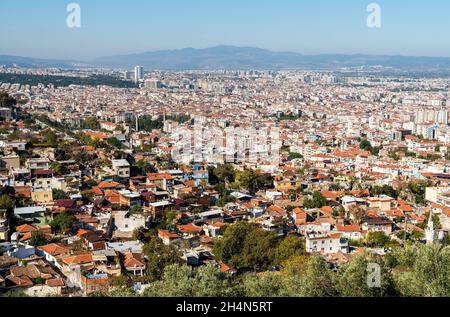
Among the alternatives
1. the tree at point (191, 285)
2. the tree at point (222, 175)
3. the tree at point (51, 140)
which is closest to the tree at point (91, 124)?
the tree at point (51, 140)

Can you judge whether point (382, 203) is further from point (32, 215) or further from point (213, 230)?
point (32, 215)

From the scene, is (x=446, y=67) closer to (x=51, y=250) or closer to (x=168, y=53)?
(x=168, y=53)

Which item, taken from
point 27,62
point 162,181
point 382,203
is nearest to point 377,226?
point 382,203

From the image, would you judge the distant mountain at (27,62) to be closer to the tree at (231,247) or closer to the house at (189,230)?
the house at (189,230)

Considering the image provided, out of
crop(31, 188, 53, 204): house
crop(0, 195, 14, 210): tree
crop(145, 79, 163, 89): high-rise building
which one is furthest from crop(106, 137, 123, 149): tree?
crop(145, 79, 163, 89): high-rise building
